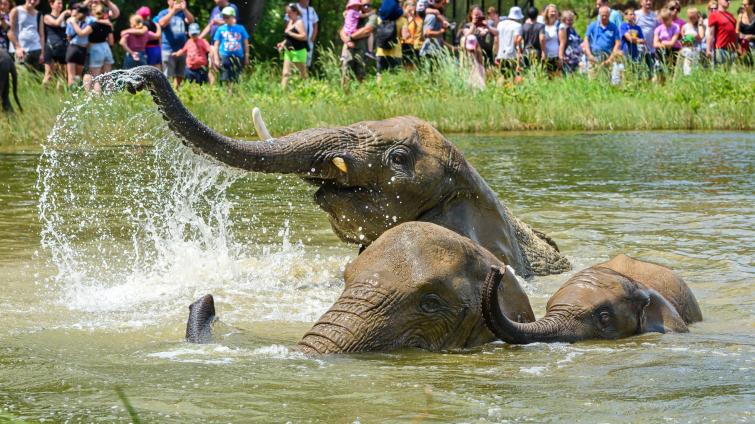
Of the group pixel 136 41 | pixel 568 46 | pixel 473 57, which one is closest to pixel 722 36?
pixel 568 46

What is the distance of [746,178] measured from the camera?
14.5 metres

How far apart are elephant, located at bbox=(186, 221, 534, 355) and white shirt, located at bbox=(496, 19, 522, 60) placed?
1897 cm

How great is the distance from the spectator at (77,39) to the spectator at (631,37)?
33.5 ft

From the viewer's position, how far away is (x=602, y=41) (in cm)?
2541

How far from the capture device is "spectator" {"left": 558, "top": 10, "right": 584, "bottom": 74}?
993 inches

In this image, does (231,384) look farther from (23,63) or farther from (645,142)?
(23,63)

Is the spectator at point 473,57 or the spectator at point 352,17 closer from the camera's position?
the spectator at point 473,57

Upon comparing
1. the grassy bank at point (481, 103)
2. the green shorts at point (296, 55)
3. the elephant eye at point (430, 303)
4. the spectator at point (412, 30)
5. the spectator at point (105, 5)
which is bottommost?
the grassy bank at point (481, 103)

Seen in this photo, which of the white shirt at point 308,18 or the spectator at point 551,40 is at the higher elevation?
the white shirt at point 308,18

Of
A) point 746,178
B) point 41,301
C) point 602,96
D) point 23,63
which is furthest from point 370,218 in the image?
point 23,63

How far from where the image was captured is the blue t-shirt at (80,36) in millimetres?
21703

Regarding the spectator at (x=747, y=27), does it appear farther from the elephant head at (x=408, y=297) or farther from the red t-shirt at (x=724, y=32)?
the elephant head at (x=408, y=297)

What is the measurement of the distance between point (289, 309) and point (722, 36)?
18.6 metres

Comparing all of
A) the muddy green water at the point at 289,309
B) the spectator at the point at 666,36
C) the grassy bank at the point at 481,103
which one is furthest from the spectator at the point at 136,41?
the spectator at the point at 666,36
